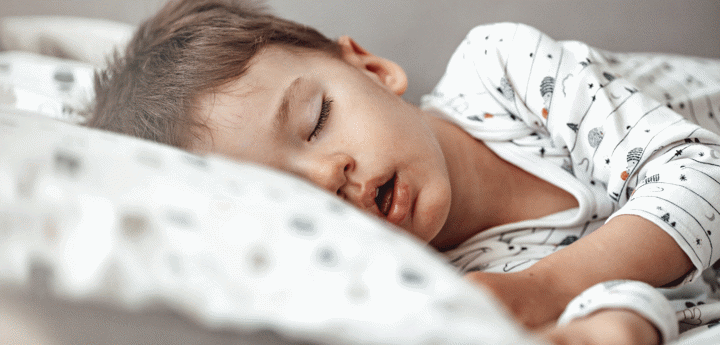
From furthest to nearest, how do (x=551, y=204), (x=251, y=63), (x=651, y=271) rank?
(x=551, y=204)
(x=251, y=63)
(x=651, y=271)

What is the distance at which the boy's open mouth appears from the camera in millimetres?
686

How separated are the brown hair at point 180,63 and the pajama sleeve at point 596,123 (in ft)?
0.85

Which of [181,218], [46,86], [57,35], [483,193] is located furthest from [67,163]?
[57,35]

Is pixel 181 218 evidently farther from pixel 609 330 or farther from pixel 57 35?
pixel 57 35

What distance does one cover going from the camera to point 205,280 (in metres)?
0.30

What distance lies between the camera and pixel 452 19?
1239mm

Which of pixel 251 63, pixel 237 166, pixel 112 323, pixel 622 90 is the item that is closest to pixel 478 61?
pixel 622 90

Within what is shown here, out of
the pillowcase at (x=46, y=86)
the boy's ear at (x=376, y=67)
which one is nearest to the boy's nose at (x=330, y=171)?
the boy's ear at (x=376, y=67)

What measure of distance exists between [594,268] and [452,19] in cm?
80

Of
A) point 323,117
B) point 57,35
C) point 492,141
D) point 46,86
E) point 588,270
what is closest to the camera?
point 588,270

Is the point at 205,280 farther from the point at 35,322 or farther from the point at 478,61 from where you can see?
the point at 478,61

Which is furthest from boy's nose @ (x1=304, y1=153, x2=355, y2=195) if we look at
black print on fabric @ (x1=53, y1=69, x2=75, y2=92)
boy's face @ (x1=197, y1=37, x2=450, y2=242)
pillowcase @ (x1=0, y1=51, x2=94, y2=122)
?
black print on fabric @ (x1=53, y1=69, x2=75, y2=92)

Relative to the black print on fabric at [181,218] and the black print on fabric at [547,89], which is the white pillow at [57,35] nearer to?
the black print on fabric at [547,89]

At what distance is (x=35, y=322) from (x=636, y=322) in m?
0.42
